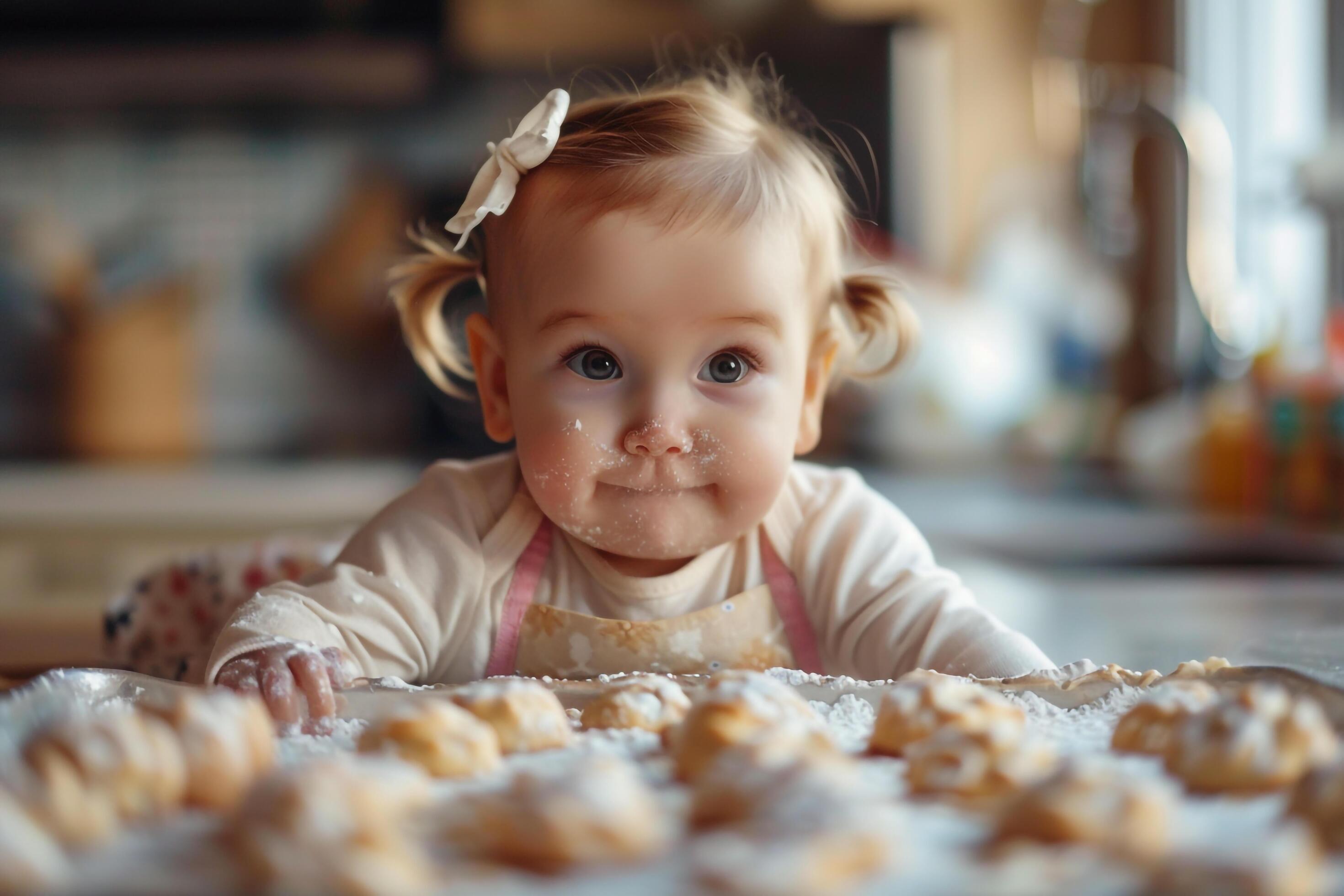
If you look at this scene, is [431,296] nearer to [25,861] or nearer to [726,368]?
[726,368]

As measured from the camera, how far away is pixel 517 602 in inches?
35.1

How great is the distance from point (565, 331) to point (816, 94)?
2.08m

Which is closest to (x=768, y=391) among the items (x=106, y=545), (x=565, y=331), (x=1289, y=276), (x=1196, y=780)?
(x=565, y=331)

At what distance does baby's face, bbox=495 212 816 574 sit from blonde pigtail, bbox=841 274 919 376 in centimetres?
15

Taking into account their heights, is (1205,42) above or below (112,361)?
above

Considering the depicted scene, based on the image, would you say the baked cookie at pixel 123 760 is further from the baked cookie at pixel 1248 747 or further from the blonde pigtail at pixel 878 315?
the blonde pigtail at pixel 878 315

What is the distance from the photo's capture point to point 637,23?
9.06 feet

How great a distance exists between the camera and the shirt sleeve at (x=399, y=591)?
79cm

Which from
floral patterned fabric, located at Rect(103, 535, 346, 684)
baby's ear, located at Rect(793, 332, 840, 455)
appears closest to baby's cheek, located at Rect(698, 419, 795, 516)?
baby's ear, located at Rect(793, 332, 840, 455)

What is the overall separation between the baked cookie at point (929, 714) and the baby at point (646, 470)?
22 cm

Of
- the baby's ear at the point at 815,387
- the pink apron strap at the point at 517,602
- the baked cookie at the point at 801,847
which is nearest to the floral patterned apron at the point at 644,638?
the pink apron strap at the point at 517,602

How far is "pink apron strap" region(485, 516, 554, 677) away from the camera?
0.88 m

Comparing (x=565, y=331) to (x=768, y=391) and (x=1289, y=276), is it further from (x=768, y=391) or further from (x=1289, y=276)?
(x=1289, y=276)

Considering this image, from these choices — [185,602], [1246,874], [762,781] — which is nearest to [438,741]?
[762,781]
